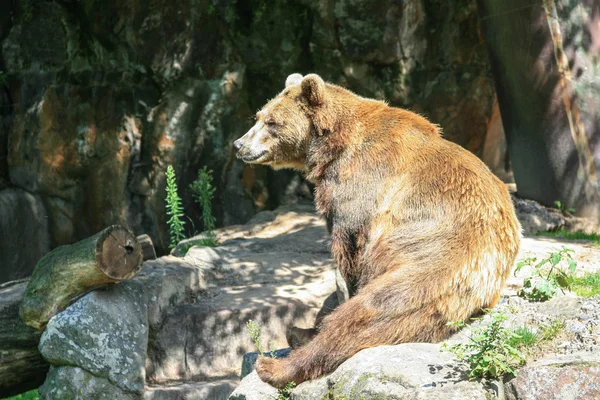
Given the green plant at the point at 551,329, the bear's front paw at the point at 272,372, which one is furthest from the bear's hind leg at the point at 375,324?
the green plant at the point at 551,329

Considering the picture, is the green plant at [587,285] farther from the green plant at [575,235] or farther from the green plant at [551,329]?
the green plant at [575,235]

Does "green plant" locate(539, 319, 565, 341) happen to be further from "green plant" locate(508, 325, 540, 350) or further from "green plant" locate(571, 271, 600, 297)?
"green plant" locate(571, 271, 600, 297)

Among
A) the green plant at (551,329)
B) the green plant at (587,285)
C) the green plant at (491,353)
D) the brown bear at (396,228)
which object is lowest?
the green plant at (587,285)

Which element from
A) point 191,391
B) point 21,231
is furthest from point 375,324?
point 21,231

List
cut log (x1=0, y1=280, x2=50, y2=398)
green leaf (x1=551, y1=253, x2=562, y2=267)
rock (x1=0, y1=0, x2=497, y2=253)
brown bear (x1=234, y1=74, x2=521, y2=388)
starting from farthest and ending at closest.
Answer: rock (x1=0, y1=0, x2=497, y2=253) < cut log (x1=0, y1=280, x2=50, y2=398) < green leaf (x1=551, y1=253, x2=562, y2=267) < brown bear (x1=234, y1=74, x2=521, y2=388)

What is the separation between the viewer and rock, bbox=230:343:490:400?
492 cm

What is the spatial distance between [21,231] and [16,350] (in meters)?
6.74

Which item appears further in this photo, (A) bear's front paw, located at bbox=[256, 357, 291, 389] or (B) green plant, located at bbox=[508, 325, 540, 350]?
(A) bear's front paw, located at bbox=[256, 357, 291, 389]

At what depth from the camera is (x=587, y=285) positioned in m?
7.30

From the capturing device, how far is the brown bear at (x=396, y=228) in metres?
5.61

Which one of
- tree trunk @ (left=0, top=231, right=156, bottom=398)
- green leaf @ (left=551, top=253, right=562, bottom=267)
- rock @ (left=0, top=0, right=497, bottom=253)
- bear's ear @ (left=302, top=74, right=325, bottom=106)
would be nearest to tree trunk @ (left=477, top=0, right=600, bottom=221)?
rock @ (left=0, top=0, right=497, bottom=253)

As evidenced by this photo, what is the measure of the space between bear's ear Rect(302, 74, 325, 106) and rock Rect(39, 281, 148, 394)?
2649 millimetres

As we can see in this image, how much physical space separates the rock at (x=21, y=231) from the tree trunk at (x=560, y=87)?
331 inches

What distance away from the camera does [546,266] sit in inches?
309
